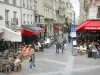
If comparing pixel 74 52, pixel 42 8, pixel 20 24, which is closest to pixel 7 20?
pixel 20 24

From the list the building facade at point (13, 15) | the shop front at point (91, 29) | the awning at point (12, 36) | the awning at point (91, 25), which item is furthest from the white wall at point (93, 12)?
the awning at point (12, 36)

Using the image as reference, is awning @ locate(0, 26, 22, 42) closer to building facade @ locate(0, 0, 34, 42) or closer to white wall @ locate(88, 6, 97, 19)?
building facade @ locate(0, 0, 34, 42)

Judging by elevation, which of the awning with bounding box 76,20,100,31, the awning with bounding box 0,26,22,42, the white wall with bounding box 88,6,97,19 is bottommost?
the awning with bounding box 0,26,22,42

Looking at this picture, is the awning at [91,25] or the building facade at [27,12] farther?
the building facade at [27,12]

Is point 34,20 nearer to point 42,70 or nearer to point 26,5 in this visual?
point 26,5

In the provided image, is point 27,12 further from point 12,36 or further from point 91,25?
point 12,36

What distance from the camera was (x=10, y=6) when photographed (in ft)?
121

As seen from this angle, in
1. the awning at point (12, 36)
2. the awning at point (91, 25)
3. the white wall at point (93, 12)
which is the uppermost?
the white wall at point (93, 12)

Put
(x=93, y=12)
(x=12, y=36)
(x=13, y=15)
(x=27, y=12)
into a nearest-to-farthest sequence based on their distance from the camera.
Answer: (x=12, y=36)
(x=13, y=15)
(x=93, y=12)
(x=27, y=12)

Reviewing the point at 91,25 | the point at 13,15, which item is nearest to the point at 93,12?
the point at 91,25

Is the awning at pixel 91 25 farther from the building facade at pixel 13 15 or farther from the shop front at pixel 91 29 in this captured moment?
the building facade at pixel 13 15

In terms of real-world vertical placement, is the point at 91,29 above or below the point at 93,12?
below

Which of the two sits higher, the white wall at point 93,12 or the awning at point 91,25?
the white wall at point 93,12

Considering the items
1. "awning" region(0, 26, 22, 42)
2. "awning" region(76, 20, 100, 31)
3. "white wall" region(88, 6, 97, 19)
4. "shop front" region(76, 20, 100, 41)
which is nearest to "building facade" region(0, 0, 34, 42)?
"awning" region(0, 26, 22, 42)
